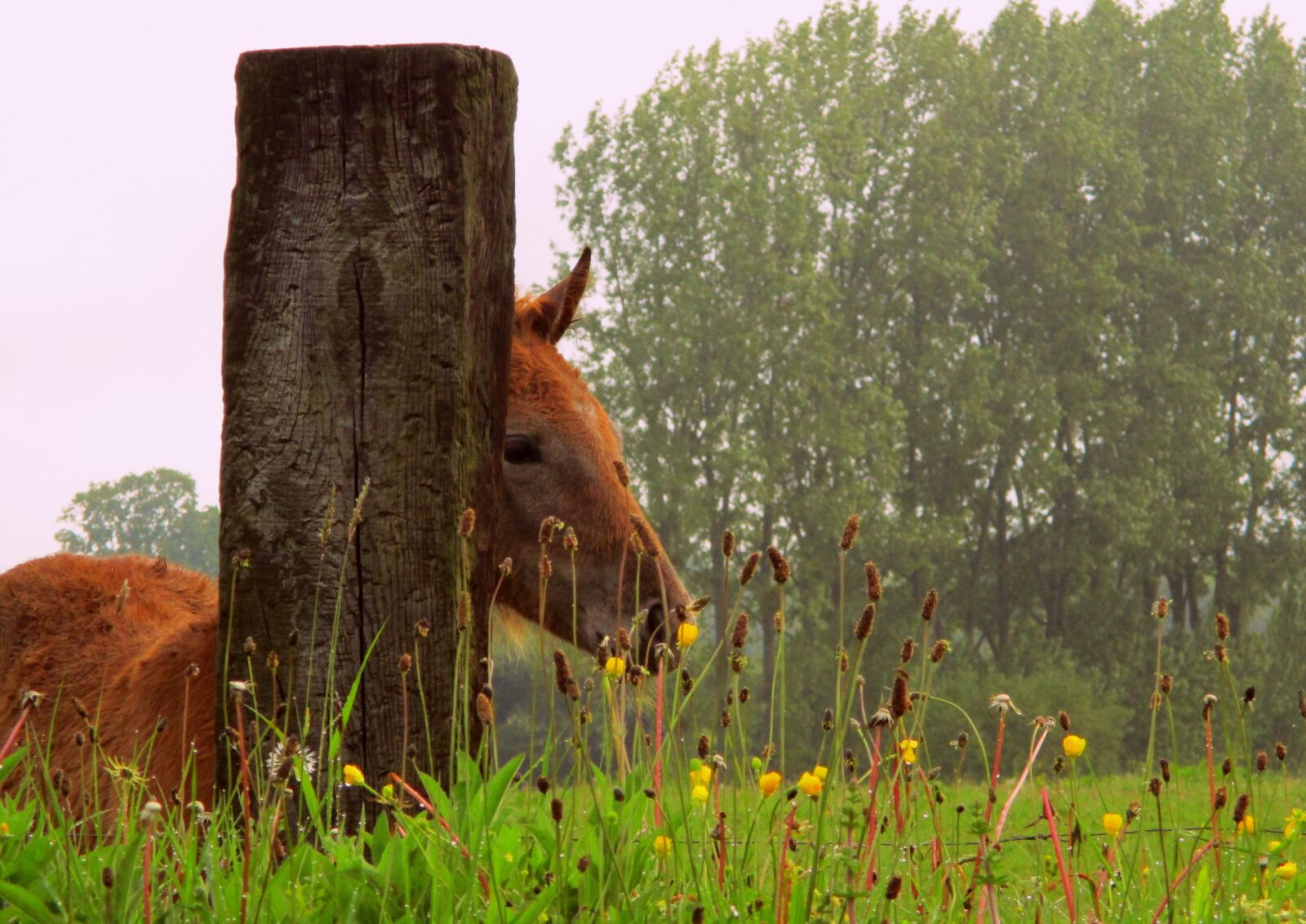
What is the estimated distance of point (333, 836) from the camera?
3.14 metres

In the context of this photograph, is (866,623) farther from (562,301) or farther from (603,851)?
(562,301)

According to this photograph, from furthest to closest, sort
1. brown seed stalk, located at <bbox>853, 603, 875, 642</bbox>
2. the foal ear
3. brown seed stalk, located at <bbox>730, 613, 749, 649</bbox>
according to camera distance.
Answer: the foal ear → brown seed stalk, located at <bbox>730, 613, 749, 649</bbox> → brown seed stalk, located at <bbox>853, 603, 875, 642</bbox>

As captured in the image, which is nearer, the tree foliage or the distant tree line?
the distant tree line

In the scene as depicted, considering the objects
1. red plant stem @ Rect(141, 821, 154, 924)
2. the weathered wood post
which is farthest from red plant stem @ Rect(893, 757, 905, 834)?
red plant stem @ Rect(141, 821, 154, 924)

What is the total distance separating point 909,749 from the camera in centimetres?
323

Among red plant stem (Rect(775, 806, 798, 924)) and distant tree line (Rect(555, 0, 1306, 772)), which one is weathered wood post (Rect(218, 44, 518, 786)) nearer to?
red plant stem (Rect(775, 806, 798, 924))

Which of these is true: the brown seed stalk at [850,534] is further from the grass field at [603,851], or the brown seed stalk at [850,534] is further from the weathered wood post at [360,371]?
the weathered wood post at [360,371]

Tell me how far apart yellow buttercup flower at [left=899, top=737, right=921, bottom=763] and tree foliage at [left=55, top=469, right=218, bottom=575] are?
57498 millimetres

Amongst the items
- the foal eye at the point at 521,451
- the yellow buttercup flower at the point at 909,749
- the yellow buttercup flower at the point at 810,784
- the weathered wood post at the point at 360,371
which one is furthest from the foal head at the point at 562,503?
the yellow buttercup flower at the point at 810,784

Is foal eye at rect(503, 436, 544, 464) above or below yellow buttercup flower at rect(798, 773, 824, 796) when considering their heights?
above

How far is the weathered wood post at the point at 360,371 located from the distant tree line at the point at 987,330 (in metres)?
26.4

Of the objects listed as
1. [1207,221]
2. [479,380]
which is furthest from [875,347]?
[479,380]

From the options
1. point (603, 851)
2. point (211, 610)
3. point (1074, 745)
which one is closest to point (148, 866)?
point (603, 851)

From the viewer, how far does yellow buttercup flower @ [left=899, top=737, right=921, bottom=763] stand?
3077mm
